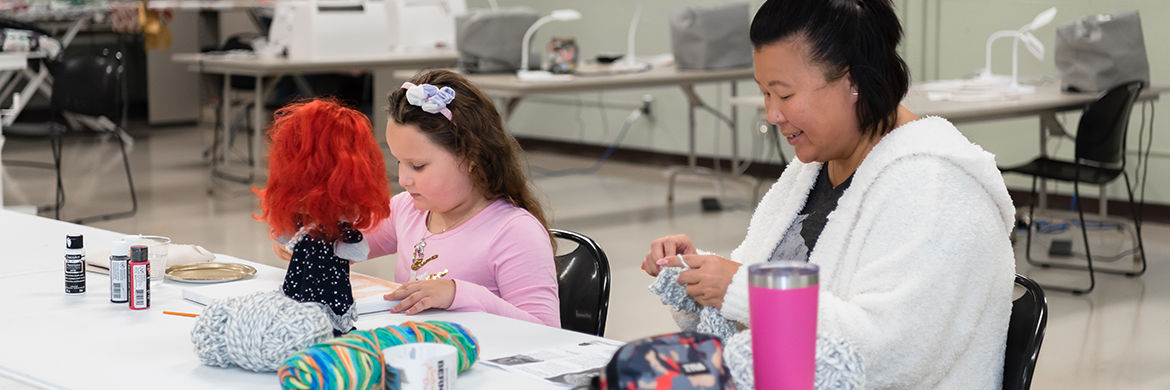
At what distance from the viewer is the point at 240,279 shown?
1.73 m

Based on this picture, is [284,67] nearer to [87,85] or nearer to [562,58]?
[87,85]

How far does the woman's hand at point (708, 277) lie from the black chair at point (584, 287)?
1.37 ft

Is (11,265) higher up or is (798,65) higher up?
(798,65)

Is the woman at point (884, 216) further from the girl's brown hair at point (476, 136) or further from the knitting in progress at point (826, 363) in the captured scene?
the girl's brown hair at point (476, 136)

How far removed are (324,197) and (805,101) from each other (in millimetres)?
587

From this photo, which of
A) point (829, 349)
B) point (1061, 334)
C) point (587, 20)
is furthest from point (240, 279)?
point (587, 20)

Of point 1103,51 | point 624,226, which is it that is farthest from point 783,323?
point 624,226

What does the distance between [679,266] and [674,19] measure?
430cm

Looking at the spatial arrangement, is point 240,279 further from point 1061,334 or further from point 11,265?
point 1061,334

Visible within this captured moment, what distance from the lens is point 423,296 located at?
4.92ft

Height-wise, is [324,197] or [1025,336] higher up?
[324,197]

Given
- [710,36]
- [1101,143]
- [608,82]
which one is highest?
[710,36]

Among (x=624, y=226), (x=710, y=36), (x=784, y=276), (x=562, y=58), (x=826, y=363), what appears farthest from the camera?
(x=710, y=36)

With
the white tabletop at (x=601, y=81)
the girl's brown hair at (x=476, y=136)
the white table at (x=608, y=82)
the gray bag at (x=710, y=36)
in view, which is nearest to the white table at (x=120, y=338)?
the girl's brown hair at (x=476, y=136)
